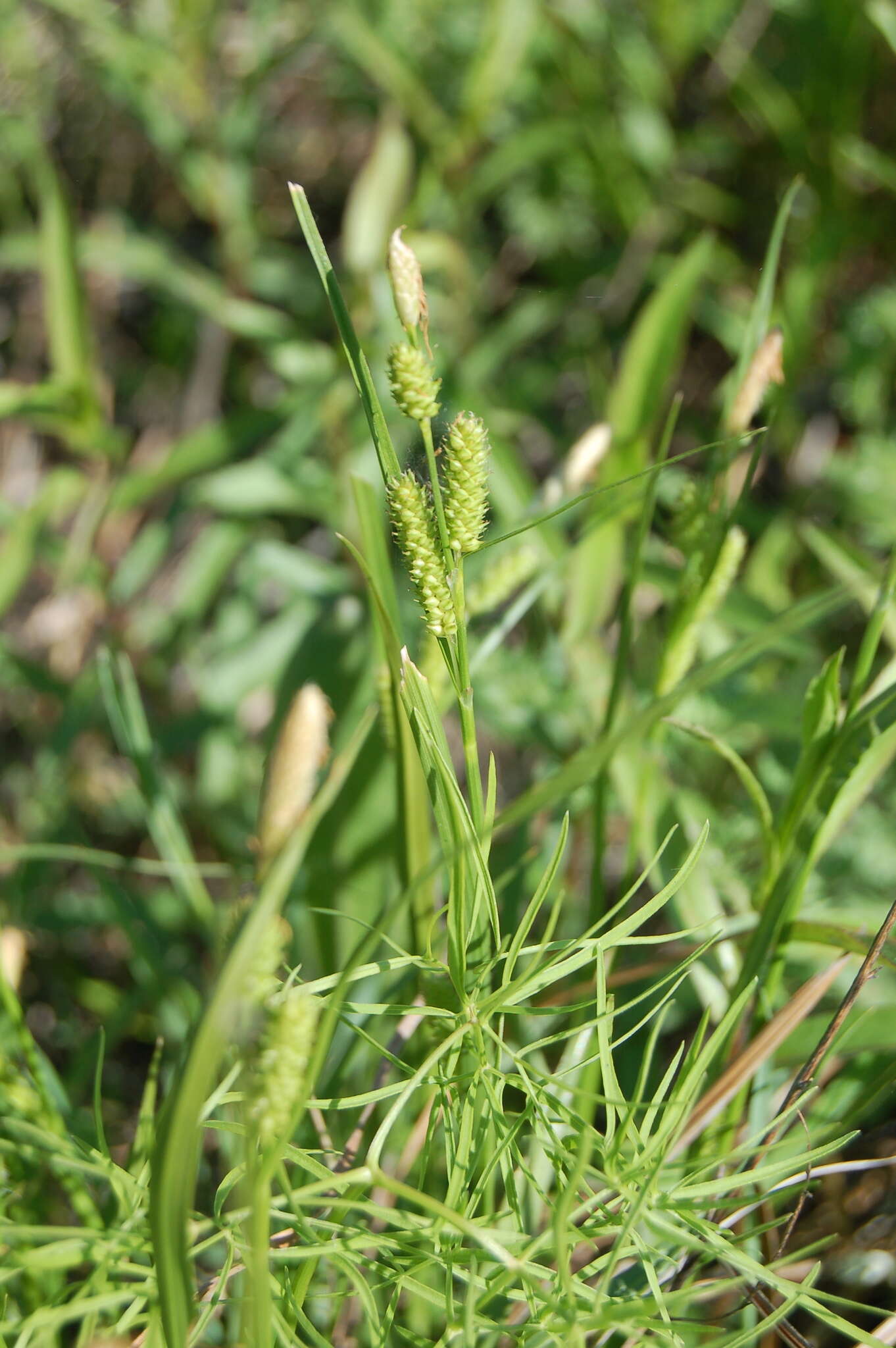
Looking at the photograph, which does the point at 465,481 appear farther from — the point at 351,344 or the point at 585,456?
the point at 585,456

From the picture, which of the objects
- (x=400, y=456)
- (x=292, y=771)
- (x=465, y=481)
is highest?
(x=465, y=481)

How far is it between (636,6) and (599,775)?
1.38 metres

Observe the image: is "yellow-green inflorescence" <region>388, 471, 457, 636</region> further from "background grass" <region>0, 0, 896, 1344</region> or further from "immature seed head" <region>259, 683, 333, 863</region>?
"background grass" <region>0, 0, 896, 1344</region>

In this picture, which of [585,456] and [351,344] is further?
[585,456]

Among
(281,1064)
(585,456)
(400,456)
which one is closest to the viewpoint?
(281,1064)

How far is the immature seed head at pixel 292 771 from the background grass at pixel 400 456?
20 cm

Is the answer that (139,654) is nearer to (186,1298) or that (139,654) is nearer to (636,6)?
(186,1298)

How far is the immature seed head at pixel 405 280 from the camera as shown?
0.44 meters

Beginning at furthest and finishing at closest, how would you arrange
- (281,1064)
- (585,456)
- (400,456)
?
(400,456) → (585,456) → (281,1064)

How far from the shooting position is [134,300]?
1.86 metres

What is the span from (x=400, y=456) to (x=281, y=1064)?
1181mm

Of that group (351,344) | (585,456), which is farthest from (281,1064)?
(585,456)

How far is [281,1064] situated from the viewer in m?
0.41

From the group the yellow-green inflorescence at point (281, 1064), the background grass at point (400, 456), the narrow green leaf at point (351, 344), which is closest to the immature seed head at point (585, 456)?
the background grass at point (400, 456)
